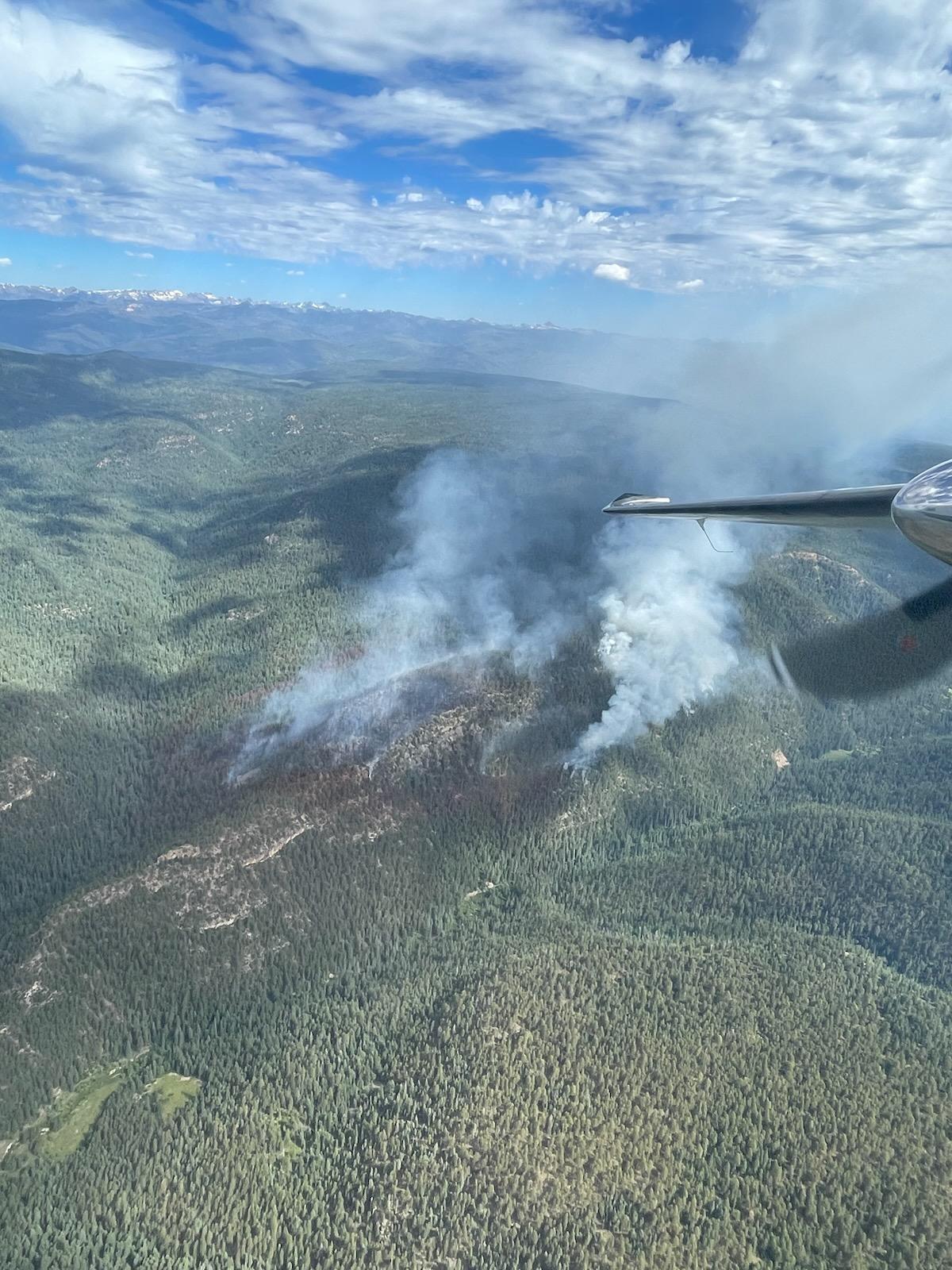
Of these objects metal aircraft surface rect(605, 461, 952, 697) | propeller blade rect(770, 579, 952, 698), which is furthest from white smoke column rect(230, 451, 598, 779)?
propeller blade rect(770, 579, 952, 698)

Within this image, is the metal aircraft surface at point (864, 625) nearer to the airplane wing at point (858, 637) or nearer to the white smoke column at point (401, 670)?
the airplane wing at point (858, 637)

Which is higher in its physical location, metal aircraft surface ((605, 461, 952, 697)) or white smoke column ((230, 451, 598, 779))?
metal aircraft surface ((605, 461, 952, 697))

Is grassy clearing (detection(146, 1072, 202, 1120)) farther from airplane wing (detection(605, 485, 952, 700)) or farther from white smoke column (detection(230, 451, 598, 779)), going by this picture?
airplane wing (detection(605, 485, 952, 700))

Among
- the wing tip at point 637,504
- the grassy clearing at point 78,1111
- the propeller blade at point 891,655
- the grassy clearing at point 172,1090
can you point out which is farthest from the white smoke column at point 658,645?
the propeller blade at point 891,655

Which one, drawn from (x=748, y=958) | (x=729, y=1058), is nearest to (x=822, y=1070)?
(x=729, y=1058)

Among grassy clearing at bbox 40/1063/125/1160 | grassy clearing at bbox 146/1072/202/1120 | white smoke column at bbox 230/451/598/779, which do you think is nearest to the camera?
grassy clearing at bbox 40/1063/125/1160

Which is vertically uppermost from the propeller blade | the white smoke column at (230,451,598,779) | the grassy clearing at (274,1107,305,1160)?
the propeller blade
